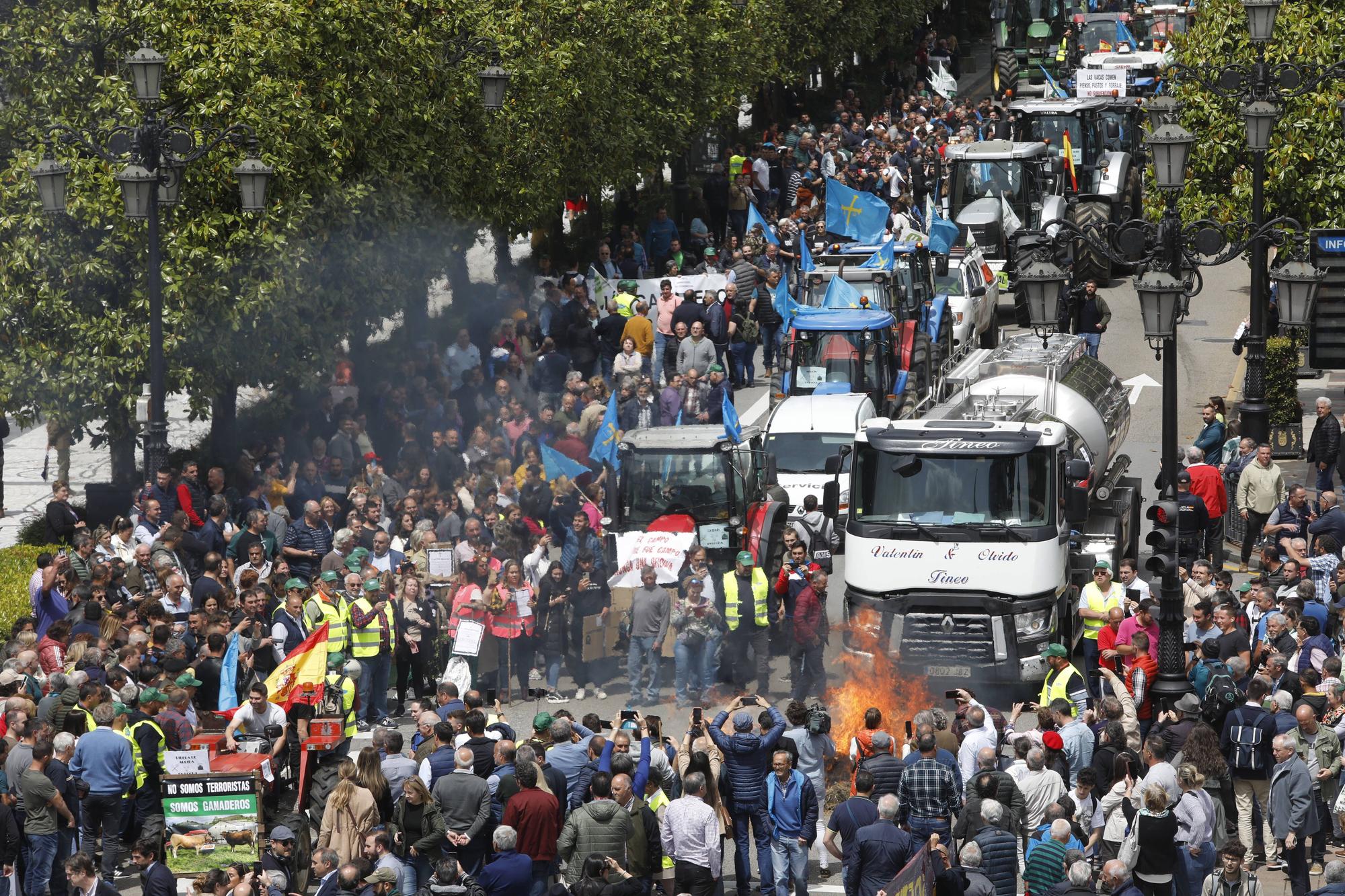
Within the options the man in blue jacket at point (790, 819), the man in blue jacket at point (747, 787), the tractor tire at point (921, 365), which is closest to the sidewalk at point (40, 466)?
the tractor tire at point (921, 365)

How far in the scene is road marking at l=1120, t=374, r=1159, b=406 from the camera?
35.1m

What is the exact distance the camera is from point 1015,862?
597 inches

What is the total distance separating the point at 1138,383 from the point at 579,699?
16725 mm

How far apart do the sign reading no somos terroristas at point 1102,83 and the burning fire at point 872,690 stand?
2749 cm

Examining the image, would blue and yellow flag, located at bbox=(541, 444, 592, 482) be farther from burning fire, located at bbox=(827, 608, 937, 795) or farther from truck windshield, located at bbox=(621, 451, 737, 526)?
burning fire, located at bbox=(827, 608, 937, 795)

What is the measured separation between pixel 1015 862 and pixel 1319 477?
1270 cm

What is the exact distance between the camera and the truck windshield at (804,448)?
26.8 metres

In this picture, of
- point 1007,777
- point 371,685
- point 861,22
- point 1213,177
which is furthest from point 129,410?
point 861,22

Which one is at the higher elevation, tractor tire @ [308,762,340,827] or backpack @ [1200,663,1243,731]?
backpack @ [1200,663,1243,731]

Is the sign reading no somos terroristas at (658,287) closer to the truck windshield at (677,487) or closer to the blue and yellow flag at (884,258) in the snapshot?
the blue and yellow flag at (884,258)

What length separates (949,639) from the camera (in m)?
20.9

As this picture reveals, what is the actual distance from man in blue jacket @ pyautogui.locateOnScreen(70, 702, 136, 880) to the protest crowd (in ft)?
0.09

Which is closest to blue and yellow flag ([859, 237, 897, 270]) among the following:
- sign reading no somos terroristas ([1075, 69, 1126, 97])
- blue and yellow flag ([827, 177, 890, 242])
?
blue and yellow flag ([827, 177, 890, 242])

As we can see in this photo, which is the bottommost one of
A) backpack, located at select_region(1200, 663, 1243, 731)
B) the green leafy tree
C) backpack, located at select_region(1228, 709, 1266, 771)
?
backpack, located at select_region(1228, 709, 1266, 771)
